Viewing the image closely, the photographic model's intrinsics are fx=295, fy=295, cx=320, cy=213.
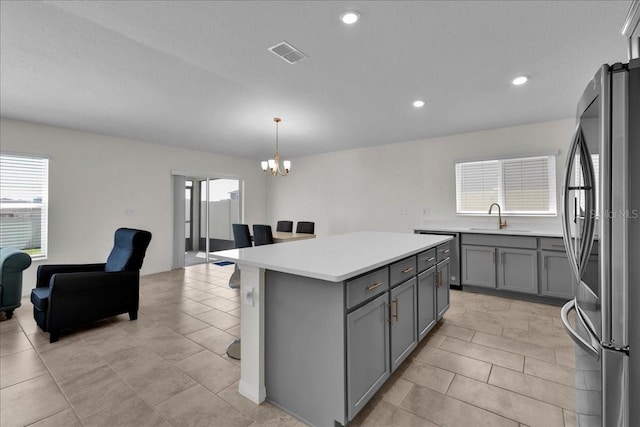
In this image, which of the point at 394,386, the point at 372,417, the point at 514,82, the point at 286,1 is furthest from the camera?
the point at 514,82

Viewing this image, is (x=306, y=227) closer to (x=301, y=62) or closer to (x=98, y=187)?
(x=98, y=187)

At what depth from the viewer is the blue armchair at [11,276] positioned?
312 cm

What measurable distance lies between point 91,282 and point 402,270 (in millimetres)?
2967

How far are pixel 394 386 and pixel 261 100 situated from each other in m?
3.15

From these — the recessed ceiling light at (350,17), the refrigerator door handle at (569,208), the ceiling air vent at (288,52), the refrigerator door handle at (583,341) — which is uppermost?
the ceiling air vent at (288,52)

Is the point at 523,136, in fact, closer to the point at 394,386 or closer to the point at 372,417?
the point at 394,386

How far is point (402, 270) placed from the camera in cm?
207

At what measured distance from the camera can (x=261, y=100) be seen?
3.48 m

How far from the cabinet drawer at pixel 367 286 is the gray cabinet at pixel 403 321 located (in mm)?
151

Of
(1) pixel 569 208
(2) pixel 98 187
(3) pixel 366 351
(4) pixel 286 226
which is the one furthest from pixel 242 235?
(1) pixel 569 208

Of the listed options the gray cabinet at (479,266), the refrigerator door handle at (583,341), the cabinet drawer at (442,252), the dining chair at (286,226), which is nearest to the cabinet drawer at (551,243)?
the gray cabinet at (479,266)

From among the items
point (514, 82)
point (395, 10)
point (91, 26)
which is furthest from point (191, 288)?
point (514, 82)

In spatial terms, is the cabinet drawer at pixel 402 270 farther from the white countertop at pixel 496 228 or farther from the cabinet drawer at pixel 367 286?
the white countertop at pixel 496 228

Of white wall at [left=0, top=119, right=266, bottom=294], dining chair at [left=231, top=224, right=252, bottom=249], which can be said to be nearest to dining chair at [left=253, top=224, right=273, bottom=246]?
dining chair at [left=231, top=224, right=252, bottom=249]
